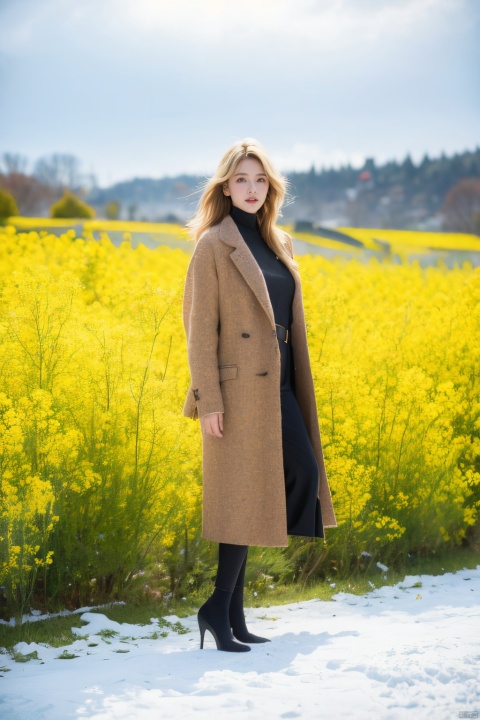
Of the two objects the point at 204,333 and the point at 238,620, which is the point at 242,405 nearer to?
the point at 204,333

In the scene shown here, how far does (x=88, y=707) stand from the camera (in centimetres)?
258

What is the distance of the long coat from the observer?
3.11m

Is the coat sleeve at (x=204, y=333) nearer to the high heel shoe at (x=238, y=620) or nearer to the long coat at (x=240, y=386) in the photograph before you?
the long coat at (x=240, y=386)

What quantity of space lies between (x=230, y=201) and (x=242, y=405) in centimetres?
77

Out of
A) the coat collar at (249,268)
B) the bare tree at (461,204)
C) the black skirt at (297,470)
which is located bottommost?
the black skirt at (297,470)

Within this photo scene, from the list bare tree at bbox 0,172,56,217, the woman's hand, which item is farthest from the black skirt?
bare tree at bbox 0,172,56,217

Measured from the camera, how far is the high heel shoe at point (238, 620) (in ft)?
10.6

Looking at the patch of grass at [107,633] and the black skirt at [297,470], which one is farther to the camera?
the patch of grass at [107,633]

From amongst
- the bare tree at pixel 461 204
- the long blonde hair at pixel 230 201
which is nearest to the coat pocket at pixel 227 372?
the long blonde hair at pixel 230 201

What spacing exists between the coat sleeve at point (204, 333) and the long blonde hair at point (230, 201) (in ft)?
0.57

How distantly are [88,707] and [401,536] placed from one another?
2.68 metres

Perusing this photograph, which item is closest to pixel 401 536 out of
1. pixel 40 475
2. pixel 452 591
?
pixel 452 591

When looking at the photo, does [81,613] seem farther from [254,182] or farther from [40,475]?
[254,182]

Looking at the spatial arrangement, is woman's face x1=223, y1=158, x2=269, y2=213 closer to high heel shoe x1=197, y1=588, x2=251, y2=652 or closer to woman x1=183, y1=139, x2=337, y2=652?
woman x1=183, y1=139, x2=337, y2=652
